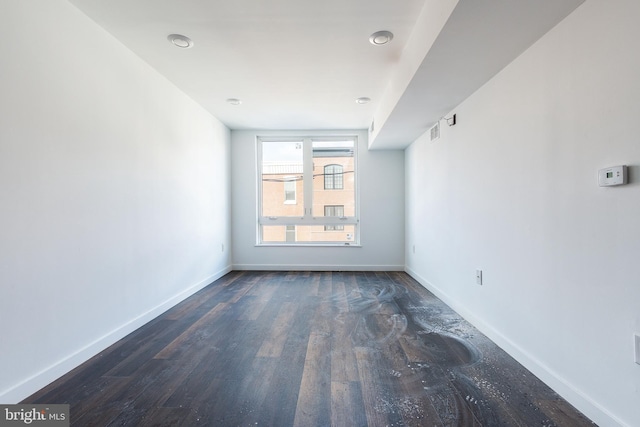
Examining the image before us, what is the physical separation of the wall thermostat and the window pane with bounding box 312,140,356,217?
12.5 ft

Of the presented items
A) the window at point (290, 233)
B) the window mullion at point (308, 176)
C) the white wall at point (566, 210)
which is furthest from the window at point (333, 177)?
the white wall at point (566, 210)

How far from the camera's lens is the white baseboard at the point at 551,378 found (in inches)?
52.6

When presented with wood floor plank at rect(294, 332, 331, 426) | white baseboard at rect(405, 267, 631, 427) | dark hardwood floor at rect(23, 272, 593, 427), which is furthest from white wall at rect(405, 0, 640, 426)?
wood floor plank at rect(294, 332, 331, 426)

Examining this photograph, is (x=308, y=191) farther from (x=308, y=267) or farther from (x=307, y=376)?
(x=307, y=376)

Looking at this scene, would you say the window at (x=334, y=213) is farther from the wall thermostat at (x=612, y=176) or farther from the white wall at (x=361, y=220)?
the wall thermostat at (x=612, y=176)

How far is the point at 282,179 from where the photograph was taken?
5117mm

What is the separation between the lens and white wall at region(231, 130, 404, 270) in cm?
492

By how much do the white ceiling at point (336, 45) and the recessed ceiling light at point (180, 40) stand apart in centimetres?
5

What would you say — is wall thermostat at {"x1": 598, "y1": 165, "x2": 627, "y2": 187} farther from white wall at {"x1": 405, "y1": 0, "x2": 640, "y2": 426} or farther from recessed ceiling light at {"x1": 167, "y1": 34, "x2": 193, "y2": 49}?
recessed ceiling light at {"x1": 167, "y1": 34, "x2": 193, "y2": 49}

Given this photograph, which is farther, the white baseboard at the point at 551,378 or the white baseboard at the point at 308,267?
the white baseboard at the point at 308,267

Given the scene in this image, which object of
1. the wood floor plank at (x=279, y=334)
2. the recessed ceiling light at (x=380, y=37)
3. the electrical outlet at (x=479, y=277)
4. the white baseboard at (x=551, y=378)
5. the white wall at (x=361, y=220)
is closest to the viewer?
the white baseboard at (x=551, y=378)

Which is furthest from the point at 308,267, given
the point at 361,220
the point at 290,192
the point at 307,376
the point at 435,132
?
the point at 307,376

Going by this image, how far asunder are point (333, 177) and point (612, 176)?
3996 millimetres

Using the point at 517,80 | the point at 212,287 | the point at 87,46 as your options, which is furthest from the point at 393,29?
the point at 212,287
